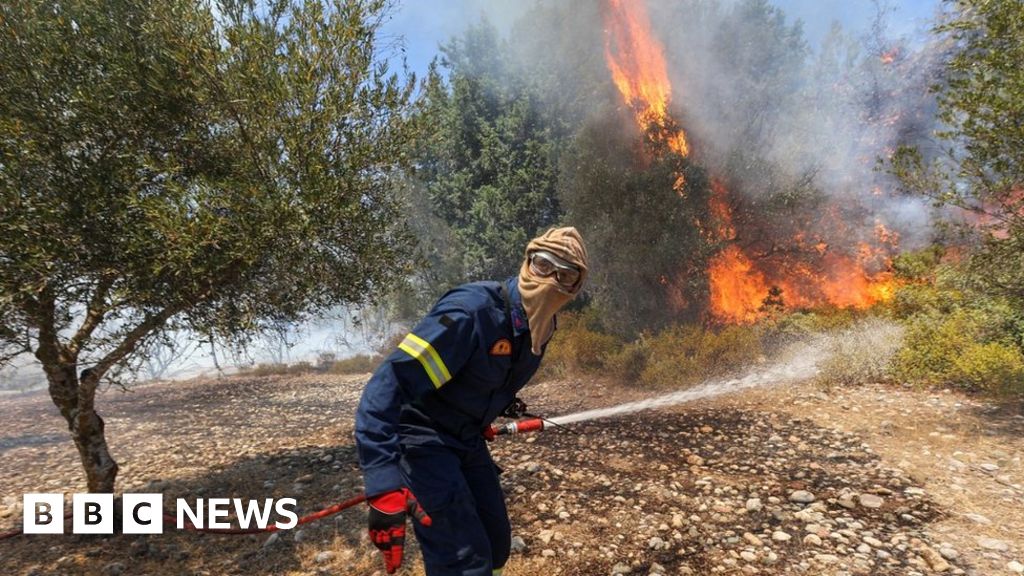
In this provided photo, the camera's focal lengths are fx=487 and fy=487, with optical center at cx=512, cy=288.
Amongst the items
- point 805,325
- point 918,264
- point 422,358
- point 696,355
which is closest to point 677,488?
point 422,358

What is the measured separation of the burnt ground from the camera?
5.02 metres

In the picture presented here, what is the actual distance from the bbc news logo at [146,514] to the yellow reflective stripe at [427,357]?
13.8 ft

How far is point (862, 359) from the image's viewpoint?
1145 centimetres

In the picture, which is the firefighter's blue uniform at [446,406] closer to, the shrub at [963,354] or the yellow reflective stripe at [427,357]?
the yellow reflective stripe at [427,357]

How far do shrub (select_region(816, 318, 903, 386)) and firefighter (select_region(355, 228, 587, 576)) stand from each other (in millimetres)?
10971

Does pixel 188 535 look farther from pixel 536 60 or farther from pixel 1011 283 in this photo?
pixel 536 60

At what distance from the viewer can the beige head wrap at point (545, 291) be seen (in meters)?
3.26

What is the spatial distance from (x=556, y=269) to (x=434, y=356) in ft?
3.26

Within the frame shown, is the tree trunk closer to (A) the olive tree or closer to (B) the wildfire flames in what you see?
(A) the olive tree

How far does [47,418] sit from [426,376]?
19830 mm

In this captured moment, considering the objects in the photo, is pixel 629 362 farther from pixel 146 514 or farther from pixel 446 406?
pixel 446 406

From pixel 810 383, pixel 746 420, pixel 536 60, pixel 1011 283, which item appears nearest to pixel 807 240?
pixel 810 383

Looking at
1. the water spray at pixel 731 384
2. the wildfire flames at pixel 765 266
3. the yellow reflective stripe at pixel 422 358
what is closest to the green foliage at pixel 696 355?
the water spray at pixel 731 384

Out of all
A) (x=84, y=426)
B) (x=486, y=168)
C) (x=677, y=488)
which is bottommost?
(x=677, y=488)
